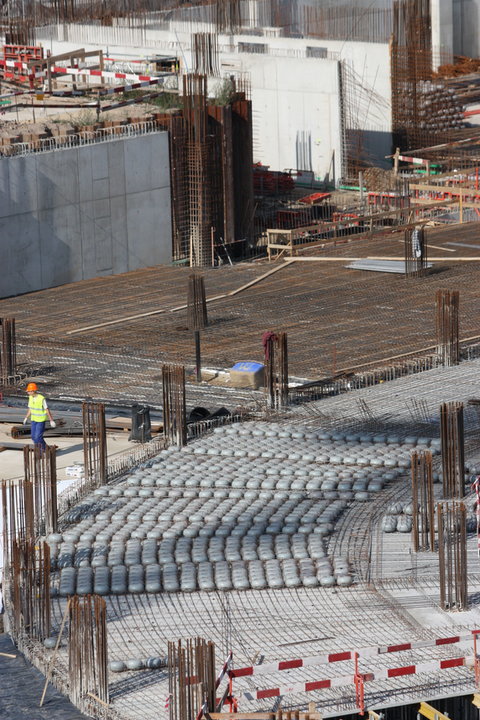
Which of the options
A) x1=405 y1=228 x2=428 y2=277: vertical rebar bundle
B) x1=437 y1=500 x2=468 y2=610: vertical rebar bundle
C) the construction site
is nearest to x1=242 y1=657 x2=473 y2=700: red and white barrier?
the construction site

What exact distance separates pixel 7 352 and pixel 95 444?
6162mm

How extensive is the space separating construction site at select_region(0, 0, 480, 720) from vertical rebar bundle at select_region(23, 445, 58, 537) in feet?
0.13

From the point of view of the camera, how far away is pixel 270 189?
1828 inches

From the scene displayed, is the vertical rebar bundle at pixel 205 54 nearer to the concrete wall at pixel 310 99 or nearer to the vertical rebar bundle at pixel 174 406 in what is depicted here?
the concrete wall at pixel 310 99

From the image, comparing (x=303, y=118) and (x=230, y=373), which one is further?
(x=303, y=118)

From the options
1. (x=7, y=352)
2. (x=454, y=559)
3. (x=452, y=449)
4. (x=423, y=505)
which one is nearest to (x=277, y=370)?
(x=7, y=352)

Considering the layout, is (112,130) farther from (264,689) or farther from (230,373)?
(264,689)

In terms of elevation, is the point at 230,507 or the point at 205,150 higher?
the point at 205,150

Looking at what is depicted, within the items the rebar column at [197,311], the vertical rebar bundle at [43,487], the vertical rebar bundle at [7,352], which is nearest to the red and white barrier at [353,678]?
the vertical rebar bundle at [43,487]

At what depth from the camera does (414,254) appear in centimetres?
3394

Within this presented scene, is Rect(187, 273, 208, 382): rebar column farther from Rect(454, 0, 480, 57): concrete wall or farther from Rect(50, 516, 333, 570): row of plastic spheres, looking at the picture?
Rect(454, 0, 480, 57): concrete wall

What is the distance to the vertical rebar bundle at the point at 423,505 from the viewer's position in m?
18.1

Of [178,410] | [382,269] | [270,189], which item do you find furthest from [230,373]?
[270,189]

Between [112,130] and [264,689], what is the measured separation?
25122 millimetres
